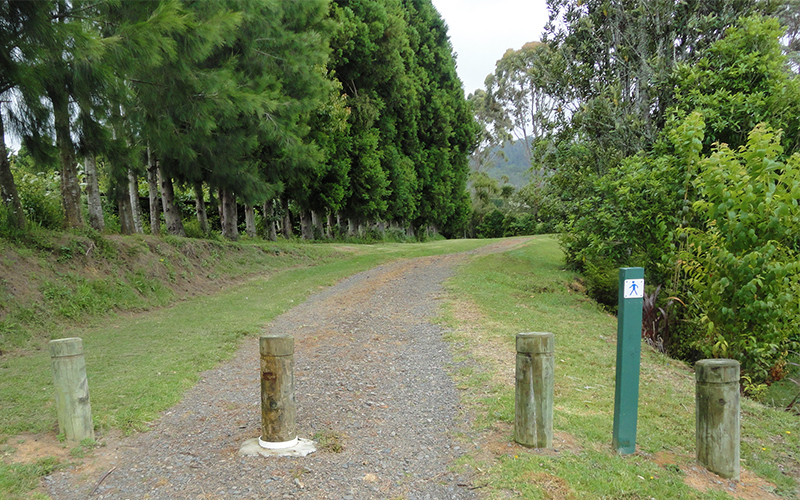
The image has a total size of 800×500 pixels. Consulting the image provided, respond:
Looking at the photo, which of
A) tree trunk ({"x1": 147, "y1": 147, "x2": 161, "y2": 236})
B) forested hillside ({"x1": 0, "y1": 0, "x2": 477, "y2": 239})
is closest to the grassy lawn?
forested hillside ({"x1": 0, "y1": 0, "x2": 477, "y2": 239})

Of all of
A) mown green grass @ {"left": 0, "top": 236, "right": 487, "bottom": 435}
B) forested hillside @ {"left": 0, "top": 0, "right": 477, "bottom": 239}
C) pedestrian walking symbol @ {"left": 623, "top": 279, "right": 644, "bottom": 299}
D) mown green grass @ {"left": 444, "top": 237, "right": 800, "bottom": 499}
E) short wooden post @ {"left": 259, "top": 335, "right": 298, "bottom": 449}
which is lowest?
mown green grass @ {"left": 444, "top": 237, "right": 800, "bottom": 499}

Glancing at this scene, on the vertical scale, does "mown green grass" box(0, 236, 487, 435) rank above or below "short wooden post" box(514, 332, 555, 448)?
below

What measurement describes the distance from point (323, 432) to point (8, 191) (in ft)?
25.9

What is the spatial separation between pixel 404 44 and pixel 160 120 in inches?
780

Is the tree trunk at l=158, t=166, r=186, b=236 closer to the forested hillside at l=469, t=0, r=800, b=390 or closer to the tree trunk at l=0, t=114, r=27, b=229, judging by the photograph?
the tree trunk at l=0, t=114, r=27, b=229

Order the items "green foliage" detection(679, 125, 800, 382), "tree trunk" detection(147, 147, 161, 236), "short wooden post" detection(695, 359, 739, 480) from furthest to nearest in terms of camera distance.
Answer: "tree trunk" detection(147, 147, 161, 236), "green foliage" detection(679, 125, 800, 382), "short wooden post" detection(695, 359, 739, 480)

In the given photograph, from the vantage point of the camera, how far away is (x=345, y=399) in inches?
206

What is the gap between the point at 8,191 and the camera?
8812 millimetres

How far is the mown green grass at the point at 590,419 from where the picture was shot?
3.64 m

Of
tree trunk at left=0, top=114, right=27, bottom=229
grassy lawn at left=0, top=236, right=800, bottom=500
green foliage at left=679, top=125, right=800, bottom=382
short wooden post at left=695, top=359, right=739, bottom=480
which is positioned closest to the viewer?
grassy lawn at left=0, top=236, right=800, bottom=500

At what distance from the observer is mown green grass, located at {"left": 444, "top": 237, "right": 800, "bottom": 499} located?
3645 millimetres

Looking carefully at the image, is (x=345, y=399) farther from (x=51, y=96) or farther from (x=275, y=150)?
(x=275, y=150)

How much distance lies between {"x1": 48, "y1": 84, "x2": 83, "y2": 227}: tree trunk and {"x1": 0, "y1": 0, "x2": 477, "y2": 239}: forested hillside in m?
0.03

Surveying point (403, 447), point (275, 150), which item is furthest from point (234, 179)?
point (403, 447)
